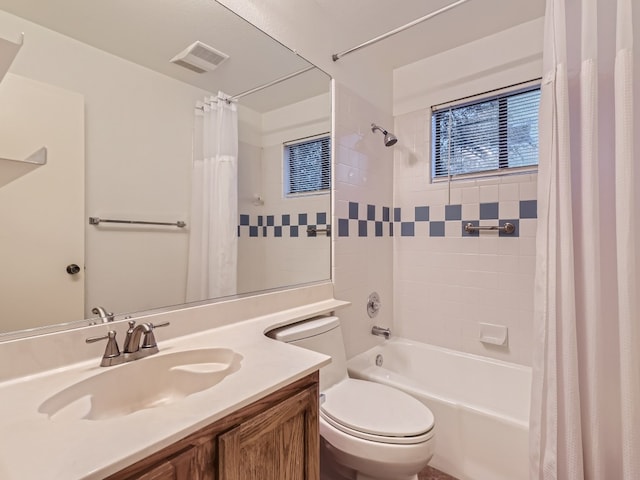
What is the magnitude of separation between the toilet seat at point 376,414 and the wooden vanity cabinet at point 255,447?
350mm

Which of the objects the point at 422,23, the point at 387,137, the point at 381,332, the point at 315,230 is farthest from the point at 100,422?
the point at 422,23

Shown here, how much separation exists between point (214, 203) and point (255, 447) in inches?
37.9

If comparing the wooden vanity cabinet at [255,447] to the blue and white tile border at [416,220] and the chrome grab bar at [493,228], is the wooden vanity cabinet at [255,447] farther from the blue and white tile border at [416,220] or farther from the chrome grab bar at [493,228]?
the chrome grab bar at [493,228]

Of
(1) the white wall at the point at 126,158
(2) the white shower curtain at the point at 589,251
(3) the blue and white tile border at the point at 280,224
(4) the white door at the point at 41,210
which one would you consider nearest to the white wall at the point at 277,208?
(3) the blue and white tile border at the point at 280,224

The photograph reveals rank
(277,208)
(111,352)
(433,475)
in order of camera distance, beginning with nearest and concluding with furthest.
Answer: (111,352)
(433,475)
(277,208)

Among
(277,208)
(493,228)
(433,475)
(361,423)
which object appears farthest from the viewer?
(493,228)

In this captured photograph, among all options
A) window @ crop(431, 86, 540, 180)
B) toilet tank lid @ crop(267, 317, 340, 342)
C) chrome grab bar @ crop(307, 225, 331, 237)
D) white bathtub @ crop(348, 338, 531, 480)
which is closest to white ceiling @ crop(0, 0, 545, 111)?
window @ crop(431, 86, 540, 180)

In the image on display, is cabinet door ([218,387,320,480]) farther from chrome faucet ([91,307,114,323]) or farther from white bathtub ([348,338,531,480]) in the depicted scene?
white bathtub ([348,338,531,480])

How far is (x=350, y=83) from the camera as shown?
1916mm

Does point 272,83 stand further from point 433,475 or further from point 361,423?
point 433,475

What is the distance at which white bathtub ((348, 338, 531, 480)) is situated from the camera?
139cm

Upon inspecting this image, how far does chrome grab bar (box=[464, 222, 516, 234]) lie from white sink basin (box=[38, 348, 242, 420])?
1670 millimetres

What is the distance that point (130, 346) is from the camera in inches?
35.1

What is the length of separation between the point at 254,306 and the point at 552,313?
1168 millimetres
